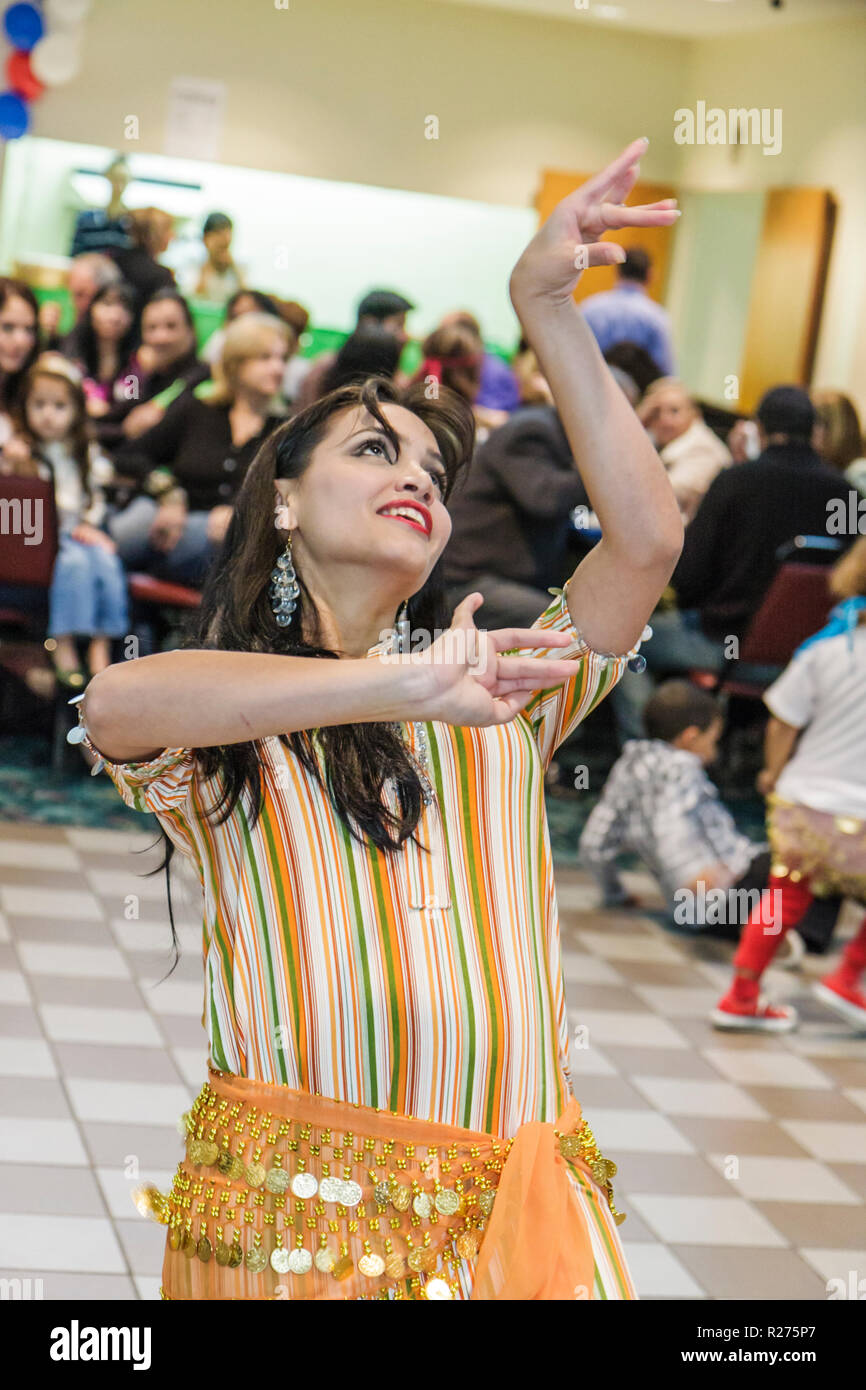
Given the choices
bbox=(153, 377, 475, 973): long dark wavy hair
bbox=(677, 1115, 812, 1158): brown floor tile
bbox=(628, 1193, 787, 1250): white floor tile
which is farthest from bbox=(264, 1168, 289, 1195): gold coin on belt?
bbox=(677, 1115, 812, 1158): brown floor tile

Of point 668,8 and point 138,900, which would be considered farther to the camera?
point 668,8

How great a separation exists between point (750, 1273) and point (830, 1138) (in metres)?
0.78

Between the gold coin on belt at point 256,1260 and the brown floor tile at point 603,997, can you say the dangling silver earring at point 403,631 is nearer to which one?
the gold coin on belt at point 256,1260

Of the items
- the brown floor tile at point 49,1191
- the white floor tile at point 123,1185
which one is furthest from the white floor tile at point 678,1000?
the brown floor tile at point 49,1191

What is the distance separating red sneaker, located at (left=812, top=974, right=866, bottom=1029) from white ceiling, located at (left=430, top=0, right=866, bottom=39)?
6.54m

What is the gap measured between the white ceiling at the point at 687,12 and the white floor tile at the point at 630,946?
627cm

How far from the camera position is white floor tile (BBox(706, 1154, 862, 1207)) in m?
3.30

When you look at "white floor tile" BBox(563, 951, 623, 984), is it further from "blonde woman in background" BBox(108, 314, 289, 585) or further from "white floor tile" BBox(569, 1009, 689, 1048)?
"blonde woman in background" BBox(108, 314, 289, 585)

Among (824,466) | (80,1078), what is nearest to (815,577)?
(824,466)

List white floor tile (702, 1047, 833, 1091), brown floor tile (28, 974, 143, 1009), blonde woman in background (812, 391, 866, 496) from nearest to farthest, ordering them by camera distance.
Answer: brown floor tile (28, 974, 143, 1009) < white floor tile (702, 1047, 833, 1091) < blonde woman in background (812, 391, 866, 496)

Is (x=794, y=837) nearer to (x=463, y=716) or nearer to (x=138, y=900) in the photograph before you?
(x=138, y=900)

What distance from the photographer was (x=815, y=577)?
5816 millimetres

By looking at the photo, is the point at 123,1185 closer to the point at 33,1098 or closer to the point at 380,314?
the point at 33,1098

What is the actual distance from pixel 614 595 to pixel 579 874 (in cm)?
401
